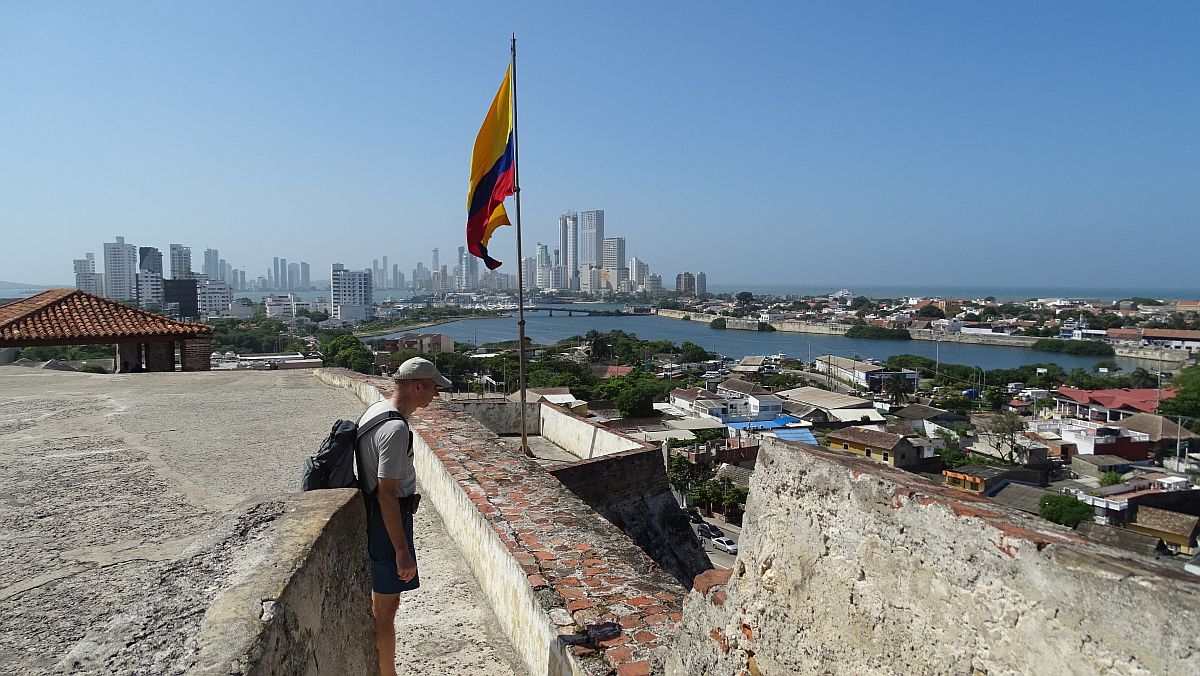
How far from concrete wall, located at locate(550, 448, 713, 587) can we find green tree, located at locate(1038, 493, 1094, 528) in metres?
20.0

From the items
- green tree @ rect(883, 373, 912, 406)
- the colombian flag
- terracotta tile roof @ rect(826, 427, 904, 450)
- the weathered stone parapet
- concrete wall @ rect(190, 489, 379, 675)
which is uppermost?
the colombian flag

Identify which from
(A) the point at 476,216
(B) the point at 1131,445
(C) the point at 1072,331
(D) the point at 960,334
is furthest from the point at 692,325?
(A) the point at 476,216

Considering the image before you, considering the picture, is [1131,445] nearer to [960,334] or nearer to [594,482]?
[594,482]

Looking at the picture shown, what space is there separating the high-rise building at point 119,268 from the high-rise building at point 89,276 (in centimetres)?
148

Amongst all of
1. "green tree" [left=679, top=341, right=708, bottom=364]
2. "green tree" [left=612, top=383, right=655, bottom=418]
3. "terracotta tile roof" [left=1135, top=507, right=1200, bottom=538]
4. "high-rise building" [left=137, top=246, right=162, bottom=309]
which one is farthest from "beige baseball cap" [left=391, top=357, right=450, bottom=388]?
"high-rise building" [left=137, top=246, right=162, bottom=309]

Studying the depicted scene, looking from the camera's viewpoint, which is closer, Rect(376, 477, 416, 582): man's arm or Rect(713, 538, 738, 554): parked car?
Rect(376, 477, 416, 582): man's arm

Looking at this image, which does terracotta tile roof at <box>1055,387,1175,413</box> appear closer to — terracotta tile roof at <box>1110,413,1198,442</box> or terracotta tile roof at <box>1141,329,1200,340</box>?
terracotta tile roof at <box>1110,413,1198,442</box>

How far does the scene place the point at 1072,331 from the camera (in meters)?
84.5

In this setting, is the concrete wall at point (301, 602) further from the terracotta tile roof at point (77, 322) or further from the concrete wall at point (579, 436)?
the terracotta tile roof at point (77, 322)

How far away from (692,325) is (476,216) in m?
112

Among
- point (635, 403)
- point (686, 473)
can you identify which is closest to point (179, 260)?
point (635, 403)

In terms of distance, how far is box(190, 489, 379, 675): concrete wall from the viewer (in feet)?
4.26

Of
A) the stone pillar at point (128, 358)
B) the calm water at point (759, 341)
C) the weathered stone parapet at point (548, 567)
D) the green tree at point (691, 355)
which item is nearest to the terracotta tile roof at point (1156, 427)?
the calm water at point (759, 341)

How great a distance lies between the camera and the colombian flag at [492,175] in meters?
6.75
